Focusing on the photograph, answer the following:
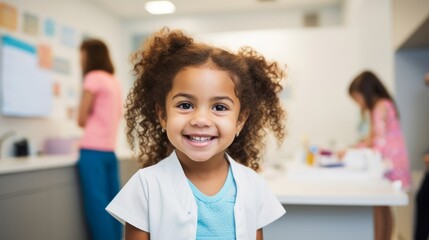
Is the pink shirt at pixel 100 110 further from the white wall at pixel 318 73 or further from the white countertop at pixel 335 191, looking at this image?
the white wall at pixel 318 73

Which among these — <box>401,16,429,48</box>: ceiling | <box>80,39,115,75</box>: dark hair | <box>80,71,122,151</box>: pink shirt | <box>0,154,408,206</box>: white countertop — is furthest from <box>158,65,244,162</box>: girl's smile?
<box>401,16,429,48</box>: ceiling

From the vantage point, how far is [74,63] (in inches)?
147

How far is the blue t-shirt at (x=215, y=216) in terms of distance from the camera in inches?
32.2

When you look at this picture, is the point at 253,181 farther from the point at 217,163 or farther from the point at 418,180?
the point at 418,180

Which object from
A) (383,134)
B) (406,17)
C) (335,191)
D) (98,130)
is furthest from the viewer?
(406,17)

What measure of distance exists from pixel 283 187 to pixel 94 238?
4.91ft

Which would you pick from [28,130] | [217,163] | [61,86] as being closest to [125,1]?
[61,86]

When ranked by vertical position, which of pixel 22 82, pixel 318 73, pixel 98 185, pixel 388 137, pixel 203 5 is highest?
pixel 203 5

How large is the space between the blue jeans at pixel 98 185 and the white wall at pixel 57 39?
820mm

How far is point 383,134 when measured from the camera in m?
2.44

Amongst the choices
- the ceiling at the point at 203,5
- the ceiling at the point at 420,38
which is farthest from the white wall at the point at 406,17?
the ceiling at the point at 203,5

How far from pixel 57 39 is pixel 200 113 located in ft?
10.1

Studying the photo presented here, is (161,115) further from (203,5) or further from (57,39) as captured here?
(203,5)

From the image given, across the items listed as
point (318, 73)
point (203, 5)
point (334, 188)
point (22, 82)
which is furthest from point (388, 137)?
point (203, 5)
